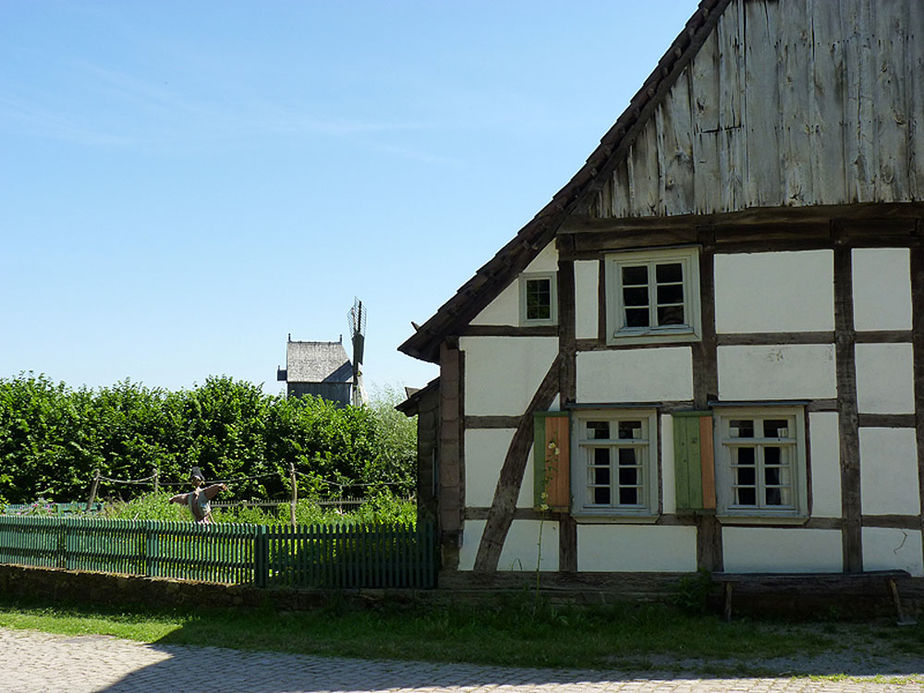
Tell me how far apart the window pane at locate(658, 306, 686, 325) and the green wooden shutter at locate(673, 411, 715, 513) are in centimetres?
130

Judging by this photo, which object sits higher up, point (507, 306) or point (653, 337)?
point (507, 306)

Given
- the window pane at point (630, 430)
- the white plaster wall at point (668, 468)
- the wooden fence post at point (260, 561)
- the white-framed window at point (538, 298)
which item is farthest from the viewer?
the wooden fence post at point (260, 561)

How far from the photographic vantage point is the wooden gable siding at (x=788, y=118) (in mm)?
12242

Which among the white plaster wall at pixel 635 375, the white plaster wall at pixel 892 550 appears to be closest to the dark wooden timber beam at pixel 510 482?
the white plaster wall at pixel 635 375

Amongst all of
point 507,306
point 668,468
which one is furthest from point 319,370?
point 668,468

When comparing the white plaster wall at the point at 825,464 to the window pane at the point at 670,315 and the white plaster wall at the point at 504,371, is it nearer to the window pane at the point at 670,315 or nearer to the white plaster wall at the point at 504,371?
the window pane at the point at 670,315

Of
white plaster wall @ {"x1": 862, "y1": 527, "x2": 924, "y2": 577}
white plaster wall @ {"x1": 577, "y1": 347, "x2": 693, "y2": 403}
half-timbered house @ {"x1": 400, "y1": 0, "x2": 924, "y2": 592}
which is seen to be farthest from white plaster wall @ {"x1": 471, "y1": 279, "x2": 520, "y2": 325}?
white plaster wall @ {"x1": 862, "y1": 527, "x2": 924, "y2": 577}

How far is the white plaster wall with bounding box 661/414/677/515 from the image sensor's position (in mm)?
12719

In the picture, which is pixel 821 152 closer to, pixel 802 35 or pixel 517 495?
pixel 802 35

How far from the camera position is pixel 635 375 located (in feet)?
42.9

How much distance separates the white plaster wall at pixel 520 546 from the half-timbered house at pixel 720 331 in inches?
1.1

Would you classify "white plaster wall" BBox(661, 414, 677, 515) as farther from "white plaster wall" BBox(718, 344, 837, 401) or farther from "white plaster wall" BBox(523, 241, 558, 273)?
"white plaster wall" BBox(523, 241, 558, 273)

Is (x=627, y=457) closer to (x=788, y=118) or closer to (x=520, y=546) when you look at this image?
(x=520, y=546)

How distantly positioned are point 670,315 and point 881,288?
272 centimetres
